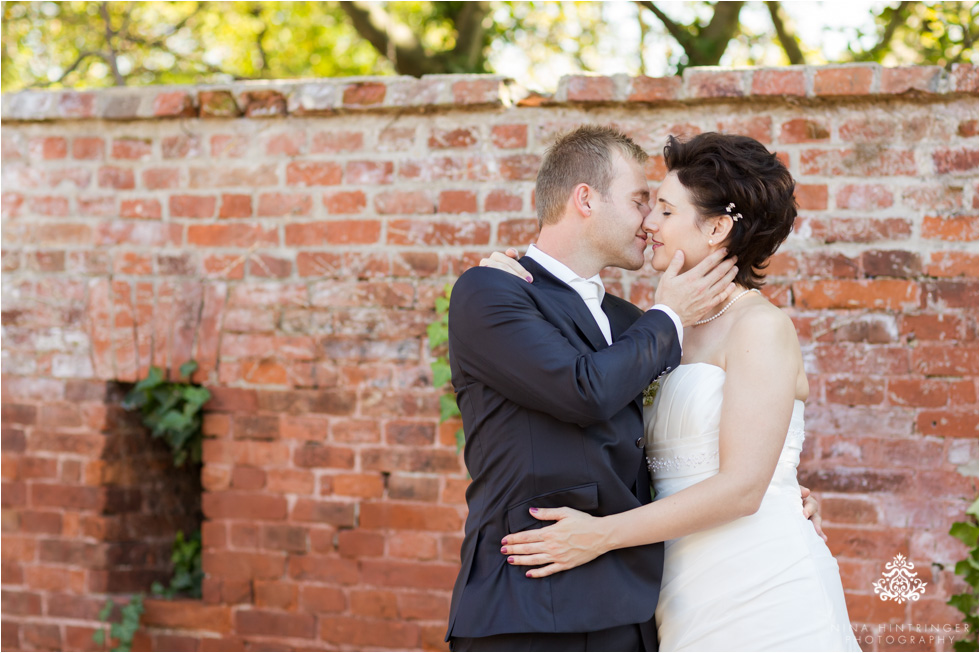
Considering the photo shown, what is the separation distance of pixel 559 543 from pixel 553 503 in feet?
0.32

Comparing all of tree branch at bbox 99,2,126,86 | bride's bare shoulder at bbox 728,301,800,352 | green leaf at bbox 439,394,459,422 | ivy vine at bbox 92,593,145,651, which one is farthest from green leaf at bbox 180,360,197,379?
tree branch at bbox 99,2,126,86

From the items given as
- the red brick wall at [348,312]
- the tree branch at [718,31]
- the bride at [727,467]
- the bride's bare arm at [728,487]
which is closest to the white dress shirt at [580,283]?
the bride at [727,467]

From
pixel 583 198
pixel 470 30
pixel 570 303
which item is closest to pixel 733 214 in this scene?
pixel 583 198

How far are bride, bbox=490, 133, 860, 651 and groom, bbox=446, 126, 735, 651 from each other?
0.20ft

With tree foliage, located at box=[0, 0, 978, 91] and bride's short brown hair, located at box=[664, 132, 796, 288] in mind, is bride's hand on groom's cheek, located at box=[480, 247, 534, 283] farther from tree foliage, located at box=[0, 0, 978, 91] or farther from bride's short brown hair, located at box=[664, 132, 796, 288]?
tree foliage, located at box=[0, 0, 978, 91]

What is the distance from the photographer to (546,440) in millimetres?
2018

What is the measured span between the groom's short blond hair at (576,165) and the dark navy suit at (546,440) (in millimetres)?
359

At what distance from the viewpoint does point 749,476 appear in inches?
79.8

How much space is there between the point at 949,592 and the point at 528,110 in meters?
2.27

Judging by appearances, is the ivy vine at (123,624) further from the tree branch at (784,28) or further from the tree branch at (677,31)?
the tree branch at (784,28)

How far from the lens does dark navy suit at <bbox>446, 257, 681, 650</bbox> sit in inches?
75.5

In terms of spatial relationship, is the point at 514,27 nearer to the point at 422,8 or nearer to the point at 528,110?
the point at 422,8

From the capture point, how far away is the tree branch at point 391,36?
6328mm

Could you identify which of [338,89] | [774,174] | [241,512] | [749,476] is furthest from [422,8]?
[749,476]
